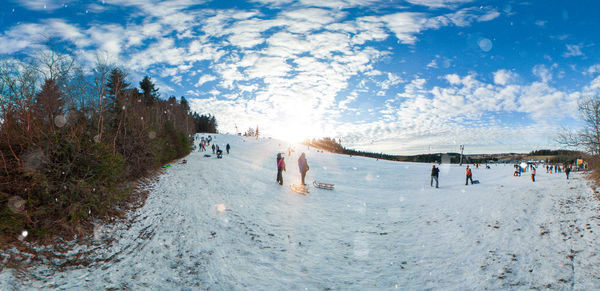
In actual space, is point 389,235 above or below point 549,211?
below

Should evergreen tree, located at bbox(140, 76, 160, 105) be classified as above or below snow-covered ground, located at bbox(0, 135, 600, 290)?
above

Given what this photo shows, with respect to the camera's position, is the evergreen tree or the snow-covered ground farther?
the evergreen tree

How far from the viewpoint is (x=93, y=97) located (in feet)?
57.3

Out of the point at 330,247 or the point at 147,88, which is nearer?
the point at 330,247

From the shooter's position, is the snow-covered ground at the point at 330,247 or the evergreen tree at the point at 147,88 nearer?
the snow-covered ground at the point at 330,247

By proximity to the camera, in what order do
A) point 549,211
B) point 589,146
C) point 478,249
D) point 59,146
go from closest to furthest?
point 59,146 < point 478,249 < point 549,211 < point 589,146

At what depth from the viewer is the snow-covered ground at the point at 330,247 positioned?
5.29 m

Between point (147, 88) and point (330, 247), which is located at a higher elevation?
point (147, 88)

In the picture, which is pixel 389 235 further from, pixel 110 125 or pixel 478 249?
pixel 110 125

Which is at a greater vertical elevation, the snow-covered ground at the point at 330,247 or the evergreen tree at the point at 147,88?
the evergreen tree at the point at 147,88

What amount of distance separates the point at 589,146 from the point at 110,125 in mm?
34377

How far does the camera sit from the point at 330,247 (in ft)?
24.4

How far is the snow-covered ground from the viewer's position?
5289mm

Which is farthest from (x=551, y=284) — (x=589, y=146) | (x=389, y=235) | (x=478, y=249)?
(x=589, y=146)
